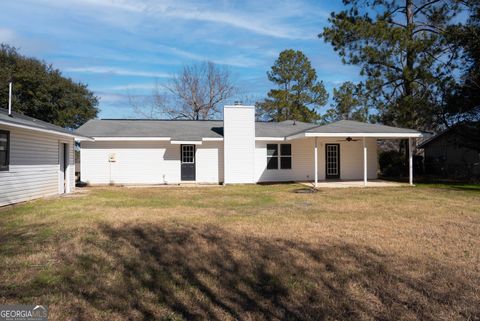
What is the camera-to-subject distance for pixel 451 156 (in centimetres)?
2734

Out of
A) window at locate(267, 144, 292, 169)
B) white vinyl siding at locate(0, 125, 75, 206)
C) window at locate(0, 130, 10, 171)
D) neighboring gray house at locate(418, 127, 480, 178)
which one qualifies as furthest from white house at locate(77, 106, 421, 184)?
window at locate(0, 130, 10, 171)

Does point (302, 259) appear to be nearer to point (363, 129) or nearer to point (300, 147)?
point (363, 129)

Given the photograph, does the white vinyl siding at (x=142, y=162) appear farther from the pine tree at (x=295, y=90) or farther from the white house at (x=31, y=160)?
the pine tree at (x=295, y=90)

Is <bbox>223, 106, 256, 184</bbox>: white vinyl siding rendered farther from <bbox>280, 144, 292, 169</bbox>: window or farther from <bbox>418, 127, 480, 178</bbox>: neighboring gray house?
<bbox>418, 127, 480, 178</bbox>: neighboring gray house

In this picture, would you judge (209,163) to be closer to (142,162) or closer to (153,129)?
(142,162)

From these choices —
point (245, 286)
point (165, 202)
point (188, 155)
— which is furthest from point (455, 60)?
point (245, 286)

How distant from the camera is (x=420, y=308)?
3811 millimetres

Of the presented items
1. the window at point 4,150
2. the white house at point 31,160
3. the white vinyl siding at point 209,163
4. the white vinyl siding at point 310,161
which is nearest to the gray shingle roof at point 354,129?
the white vinyl siding at point 310,161

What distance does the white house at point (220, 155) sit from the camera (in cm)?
1864

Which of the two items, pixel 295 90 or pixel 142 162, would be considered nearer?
pixel 142 162

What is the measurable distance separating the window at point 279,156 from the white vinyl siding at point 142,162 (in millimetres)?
2606

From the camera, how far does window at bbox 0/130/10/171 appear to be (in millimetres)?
10562

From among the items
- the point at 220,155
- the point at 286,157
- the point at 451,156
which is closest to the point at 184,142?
the point at 220,155

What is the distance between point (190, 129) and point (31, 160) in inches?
382
